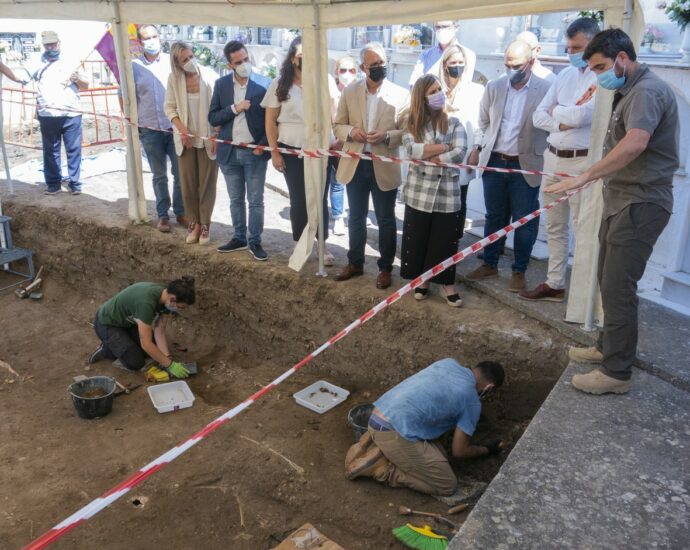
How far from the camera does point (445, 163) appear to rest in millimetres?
5203

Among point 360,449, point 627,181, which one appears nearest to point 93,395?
point 360,449

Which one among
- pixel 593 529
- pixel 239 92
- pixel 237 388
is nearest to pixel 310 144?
pixel 239 92

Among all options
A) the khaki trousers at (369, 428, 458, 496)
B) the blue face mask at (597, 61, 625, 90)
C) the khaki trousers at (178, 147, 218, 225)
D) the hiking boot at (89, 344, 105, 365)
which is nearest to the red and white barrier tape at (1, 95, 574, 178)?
the khaki trousers at (178, 147, 218, 225)

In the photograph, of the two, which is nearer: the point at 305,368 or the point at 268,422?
the point at 268,422

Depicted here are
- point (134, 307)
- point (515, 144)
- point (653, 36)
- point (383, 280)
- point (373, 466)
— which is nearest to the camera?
point (373, 466)

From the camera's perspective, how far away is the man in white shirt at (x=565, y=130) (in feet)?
15.8

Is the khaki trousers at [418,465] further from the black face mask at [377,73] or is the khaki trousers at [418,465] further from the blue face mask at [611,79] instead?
the black face mask at [377,73]

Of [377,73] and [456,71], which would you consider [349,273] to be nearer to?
[377,73]

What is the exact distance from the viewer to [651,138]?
147 inches

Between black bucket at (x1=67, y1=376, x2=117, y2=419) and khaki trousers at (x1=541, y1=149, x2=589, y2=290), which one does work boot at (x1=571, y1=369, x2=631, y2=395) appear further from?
black bucket at (x1=67, y1=376, x2=117, y2=419)

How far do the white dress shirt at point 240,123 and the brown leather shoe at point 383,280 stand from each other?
1919 mm

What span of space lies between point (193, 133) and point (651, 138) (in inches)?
184

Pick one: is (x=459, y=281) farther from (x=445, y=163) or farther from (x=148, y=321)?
(x=148, y=321)

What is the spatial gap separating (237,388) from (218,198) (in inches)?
139
